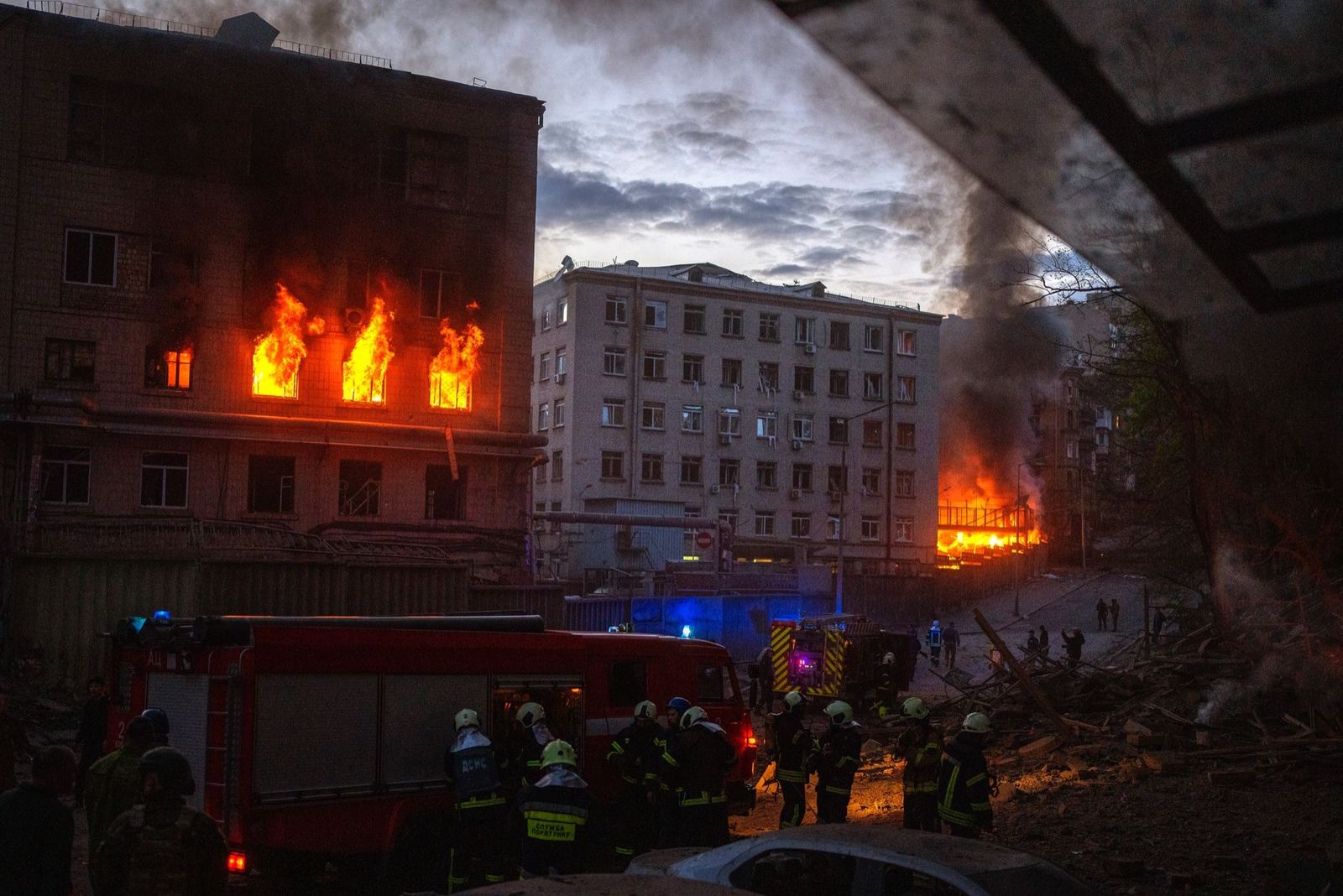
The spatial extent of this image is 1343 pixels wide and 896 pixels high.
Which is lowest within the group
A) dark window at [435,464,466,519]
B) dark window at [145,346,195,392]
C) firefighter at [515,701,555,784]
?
firefighter at [515,701,555,784]

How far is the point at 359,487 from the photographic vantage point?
3081cm

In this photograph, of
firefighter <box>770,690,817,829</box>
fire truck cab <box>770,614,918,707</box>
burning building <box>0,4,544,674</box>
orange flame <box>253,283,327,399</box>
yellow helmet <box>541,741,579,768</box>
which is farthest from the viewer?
orange flame <box>253,283,327,399</box>

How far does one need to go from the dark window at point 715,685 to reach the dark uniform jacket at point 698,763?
2662 mm

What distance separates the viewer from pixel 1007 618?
5041 cm

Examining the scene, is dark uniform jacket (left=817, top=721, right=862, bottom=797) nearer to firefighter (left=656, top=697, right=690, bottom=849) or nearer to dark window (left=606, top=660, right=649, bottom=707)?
firefighter (left=656, top=697, right=690, bottom=849)

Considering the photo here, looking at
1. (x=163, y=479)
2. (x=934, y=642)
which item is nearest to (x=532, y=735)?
(x=163, y=479)

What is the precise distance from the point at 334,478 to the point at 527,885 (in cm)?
2754

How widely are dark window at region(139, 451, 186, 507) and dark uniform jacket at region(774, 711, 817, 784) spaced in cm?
2143

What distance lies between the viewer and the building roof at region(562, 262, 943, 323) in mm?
54541

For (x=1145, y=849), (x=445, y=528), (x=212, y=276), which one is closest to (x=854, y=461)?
(x=445, y=528)

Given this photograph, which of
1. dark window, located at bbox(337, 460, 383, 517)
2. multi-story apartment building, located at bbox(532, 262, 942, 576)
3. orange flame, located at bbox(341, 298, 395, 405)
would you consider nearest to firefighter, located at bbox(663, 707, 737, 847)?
dark window, located at bbox(337, 460, 383, 517)

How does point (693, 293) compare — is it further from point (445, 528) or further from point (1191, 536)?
point (1191, 536)

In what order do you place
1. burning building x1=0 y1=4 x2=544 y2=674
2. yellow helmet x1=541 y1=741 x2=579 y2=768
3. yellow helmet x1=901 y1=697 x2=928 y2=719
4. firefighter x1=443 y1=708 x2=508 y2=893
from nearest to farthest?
yellow helmet x1=541 y1=741 x2=579 y2=768 < firefighter x1=443 y1=708 x2=508 y2=893 < yellow helmet x1=901 y1=697 x2=928 y2=719 < burning building x1=0 y1=4 x2=544 y2=674

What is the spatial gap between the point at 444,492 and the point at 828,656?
12.0m
